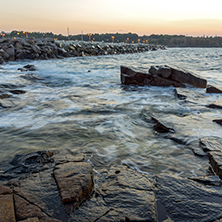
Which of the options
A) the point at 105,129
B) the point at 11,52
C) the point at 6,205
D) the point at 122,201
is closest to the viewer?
the point at 6,205

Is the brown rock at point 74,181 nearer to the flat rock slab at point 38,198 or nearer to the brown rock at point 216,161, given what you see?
the flat rock slab at point 38,198

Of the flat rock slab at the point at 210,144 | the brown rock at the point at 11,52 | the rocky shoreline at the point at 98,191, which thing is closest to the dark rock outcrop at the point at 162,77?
the flat rock slab at the point at 210,144

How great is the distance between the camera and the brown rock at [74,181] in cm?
183

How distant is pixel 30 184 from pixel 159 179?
1409 millimetres

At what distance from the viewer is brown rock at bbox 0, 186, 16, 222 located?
1551mm

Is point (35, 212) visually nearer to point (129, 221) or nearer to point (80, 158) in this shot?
point (129, 221)

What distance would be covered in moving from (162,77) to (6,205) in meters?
7.89

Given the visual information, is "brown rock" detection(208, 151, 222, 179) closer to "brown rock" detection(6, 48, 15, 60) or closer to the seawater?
the seawater

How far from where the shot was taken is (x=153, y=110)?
209 inches

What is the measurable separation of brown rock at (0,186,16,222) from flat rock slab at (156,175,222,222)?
1278mm

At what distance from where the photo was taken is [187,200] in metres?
1.89

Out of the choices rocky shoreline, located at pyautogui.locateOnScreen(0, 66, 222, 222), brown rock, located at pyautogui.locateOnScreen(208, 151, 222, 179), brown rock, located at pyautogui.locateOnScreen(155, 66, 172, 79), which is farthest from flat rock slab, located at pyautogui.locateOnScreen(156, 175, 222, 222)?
brown rock, located at pyautogui.locateOnScreen(155, 66, 172, 79)

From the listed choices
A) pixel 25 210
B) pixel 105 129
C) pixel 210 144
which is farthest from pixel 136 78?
pixel 25 210

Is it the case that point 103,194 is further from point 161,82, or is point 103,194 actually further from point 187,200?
point 161,82
